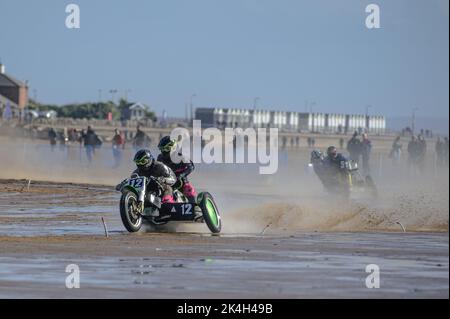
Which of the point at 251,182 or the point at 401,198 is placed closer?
the point at 401,198

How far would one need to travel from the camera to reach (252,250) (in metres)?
19.5

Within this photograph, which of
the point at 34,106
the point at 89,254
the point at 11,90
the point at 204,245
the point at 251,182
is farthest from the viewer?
the point at 34,106

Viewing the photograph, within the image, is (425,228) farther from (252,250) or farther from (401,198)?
(401,198)

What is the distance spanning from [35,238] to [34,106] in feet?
578

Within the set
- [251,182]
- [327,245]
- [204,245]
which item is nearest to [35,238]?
Result: [204,245]

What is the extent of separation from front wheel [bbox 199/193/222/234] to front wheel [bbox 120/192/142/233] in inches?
44.9

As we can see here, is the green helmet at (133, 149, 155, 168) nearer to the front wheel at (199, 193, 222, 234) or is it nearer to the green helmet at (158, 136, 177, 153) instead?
the green helmet at (158, 136, 177, 153)

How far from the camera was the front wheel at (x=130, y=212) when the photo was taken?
21.7 metres

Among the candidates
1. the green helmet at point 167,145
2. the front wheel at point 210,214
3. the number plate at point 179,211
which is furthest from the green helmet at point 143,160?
the front wheel at point 210,214

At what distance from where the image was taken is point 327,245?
20.5 meters

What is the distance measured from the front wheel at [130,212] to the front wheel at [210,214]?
1.14 meters

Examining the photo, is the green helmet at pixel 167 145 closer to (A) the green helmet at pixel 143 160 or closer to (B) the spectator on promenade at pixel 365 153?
(A) the green helmet at pixel 143 160

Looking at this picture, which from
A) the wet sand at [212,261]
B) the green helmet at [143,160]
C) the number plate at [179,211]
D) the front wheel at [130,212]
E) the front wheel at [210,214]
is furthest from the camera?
the green helmet at [143,160]

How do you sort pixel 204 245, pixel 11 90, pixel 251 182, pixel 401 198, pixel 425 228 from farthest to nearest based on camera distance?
1. pixel 11 90
2. pixel 251 182
3. pixel 401 198
4. pixel 425 228
5. pixel 204 245
